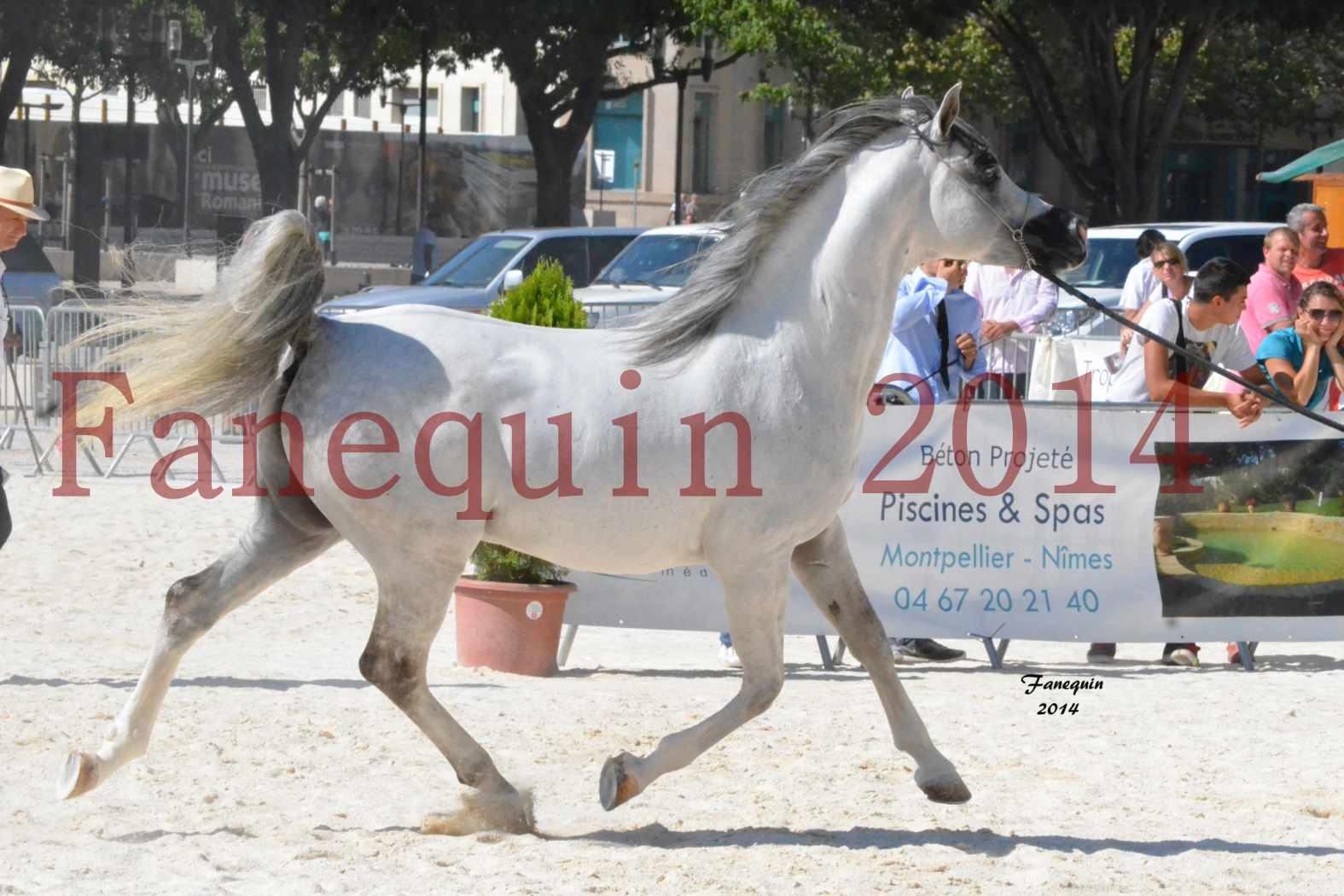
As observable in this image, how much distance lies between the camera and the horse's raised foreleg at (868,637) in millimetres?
5422

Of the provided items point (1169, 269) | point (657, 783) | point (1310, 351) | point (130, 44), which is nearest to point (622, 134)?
point (130, 44)

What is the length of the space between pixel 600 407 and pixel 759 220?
745 mm

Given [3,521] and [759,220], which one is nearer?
[759,220]

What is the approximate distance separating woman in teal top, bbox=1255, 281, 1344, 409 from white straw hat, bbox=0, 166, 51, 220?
18.3 feet

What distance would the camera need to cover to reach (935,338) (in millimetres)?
8656

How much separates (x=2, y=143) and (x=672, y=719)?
3155cm

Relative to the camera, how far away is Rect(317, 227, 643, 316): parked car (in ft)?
54.7

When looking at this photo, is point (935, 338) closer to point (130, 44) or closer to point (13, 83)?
point (130, 44)

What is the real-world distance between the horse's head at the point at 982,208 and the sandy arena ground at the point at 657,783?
1.70 metres

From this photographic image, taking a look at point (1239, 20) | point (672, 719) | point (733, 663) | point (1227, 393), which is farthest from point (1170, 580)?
point (1239, 20)

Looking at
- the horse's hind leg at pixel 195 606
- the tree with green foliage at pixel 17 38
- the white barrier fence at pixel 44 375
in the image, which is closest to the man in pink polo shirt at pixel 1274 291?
the horse's hind leg at pixel 195 606

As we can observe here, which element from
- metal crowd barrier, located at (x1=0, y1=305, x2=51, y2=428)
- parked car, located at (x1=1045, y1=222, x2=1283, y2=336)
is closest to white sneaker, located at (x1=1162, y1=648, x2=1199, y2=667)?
parked car, located at (x1=1045, y1=222, x2=1283, y2=336)

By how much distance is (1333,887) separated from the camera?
15.6ft

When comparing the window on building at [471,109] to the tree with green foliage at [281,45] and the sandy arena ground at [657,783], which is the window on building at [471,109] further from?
the sandy arena ground at [657,783]
